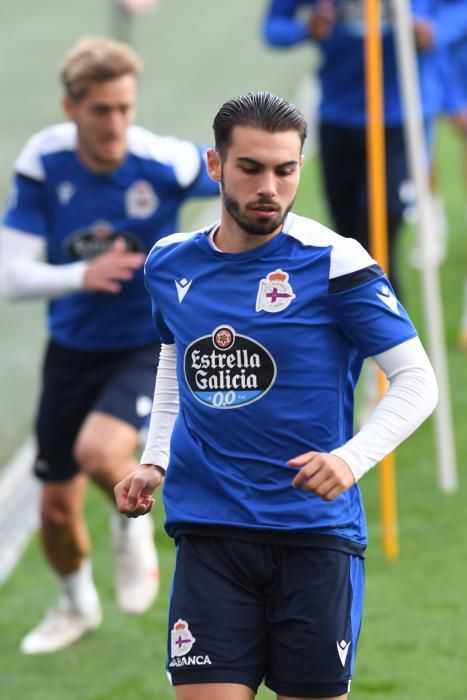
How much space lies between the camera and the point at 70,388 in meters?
6.53

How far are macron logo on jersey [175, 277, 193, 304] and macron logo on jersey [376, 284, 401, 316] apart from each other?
50 cm

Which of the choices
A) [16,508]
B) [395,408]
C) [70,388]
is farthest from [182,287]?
[16,508]

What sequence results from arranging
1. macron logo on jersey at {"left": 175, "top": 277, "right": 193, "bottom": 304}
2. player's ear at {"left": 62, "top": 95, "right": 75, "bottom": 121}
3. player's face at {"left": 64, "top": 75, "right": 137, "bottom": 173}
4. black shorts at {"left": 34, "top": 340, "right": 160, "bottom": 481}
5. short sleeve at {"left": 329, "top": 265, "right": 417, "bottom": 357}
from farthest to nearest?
black shorts at {"left": 34, "top": 340, "right": 160, "bottom": 481}
player's ear at {"left": 62, "top": 95, "right": 75, "bottom": 121}
player's face at {"left": 64, "top": 75, "right": 137, "bottom": 173}
macron logo on jersey at {"left": 175, "top": 277, "right": 193, "bottom": 304}
short sleeve at {"left": 329, "top": 265, "right": 417, "bottom": 357}

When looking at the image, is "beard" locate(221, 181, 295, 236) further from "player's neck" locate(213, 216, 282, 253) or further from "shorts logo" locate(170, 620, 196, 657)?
"shorts logo" locate(170, 620, 196, 657)

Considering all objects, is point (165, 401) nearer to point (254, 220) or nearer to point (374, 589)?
point (254, 220)

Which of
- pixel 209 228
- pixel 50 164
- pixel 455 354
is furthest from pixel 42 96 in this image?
pixel 209 228

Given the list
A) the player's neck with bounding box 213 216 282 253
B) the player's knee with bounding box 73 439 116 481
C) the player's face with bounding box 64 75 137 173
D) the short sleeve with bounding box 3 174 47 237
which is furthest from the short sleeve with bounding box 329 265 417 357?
the short sleeve with bounding box 3 174 47 237

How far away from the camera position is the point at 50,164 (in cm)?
632

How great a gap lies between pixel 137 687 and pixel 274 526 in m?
2.20

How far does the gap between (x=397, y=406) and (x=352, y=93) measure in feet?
16.8

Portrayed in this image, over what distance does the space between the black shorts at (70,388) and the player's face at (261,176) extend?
2477 mm

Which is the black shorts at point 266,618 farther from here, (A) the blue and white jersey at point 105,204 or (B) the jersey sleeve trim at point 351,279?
(A) the blue and white jersey at point 105,204

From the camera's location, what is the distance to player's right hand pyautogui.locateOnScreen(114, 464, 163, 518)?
13.4 feet

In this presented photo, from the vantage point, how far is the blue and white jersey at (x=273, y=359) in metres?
4.00
